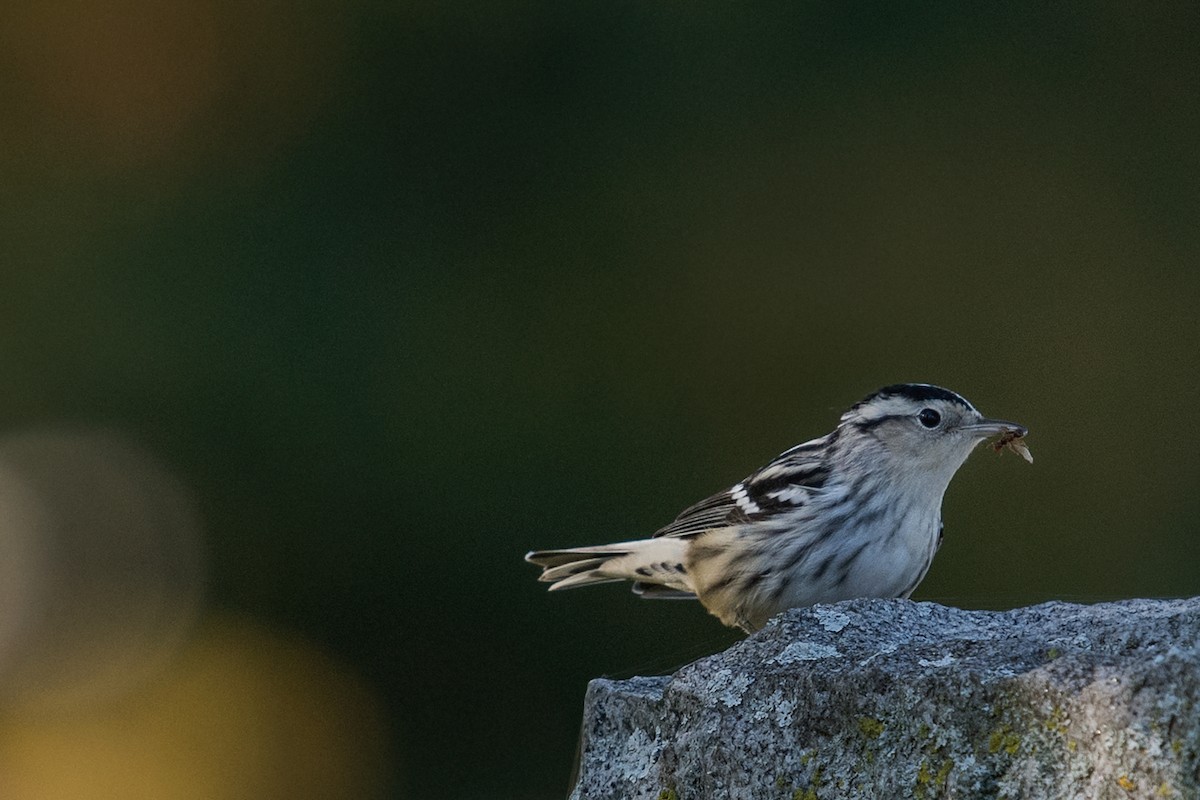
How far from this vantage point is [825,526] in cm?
412

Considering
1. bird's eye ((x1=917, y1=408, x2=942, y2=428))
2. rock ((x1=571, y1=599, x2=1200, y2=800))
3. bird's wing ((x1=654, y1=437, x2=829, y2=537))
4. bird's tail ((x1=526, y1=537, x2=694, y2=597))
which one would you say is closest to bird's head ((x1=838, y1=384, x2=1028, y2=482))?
bird's eye ((x1=917, y1=408, x2=942, y2=428))

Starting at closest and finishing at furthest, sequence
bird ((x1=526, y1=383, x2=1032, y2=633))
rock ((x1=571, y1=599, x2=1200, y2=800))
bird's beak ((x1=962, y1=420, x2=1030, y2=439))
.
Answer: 1. rock ((x1=571, y1=599, x2=1200, y2=800))
2. bird ((x1=526, y1=383, x2=1032, y2=633))
3. bird's beak ((x1=962, y1=420, x2=1030, y2=439))

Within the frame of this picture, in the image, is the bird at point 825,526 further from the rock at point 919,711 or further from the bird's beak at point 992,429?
the rock at point 919,711

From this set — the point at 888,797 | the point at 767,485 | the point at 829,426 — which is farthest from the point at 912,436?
the point at 829,426

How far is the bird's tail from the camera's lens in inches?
180

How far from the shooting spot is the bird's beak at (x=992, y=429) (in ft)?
13.9

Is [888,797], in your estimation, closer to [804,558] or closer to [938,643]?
[938,643]

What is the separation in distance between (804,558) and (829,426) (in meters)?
3.14

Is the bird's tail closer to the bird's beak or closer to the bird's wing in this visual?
the bird's wing

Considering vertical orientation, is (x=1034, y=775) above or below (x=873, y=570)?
below

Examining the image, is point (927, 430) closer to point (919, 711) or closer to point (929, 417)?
point (929, 417)

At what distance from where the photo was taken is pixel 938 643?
2.37 m

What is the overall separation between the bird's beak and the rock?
151 cm

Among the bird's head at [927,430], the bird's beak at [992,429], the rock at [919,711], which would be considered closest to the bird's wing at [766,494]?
the bird's head at [927,430]
